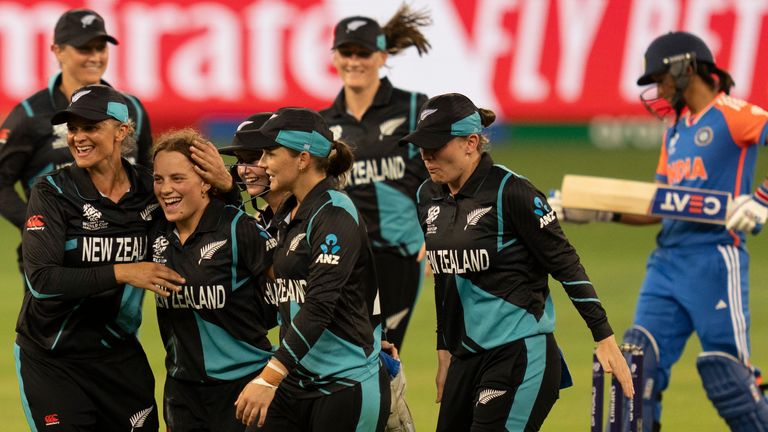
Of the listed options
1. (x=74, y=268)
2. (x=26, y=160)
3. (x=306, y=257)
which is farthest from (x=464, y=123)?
(x=26, y=160)

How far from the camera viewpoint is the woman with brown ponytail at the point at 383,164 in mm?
7844

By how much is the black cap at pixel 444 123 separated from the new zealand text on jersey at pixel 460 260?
44cm

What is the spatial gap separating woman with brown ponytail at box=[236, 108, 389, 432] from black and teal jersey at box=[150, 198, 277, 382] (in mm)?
222

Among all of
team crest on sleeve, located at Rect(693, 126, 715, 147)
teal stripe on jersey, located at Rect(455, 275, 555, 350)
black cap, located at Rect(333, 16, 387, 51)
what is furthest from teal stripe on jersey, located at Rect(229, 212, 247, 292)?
team crest on sleeve, located at Rect(693, 126, 715, 147)

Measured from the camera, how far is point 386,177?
25.8ft

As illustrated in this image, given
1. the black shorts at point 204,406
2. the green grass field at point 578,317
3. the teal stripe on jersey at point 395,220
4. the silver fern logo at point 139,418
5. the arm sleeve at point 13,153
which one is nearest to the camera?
the black shorts at point 204,406

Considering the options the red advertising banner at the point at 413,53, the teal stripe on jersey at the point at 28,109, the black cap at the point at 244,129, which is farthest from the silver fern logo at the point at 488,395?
the red advertising banner at the point at 413,53

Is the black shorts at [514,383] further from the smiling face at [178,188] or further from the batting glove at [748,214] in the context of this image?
the batting glove at [748,214]

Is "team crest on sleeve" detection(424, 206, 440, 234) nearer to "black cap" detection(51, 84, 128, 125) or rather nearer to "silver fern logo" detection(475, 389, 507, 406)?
"silver fern logo" detection(475, 389, 507, 406)

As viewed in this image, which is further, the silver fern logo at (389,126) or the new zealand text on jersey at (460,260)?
the silver fern logo at (389,126)

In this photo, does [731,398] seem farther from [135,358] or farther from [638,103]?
[638,103]

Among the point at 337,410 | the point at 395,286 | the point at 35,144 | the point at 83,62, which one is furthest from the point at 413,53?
the point at 337,410

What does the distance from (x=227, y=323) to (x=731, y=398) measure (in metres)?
2.85

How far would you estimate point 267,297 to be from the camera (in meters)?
5.64
